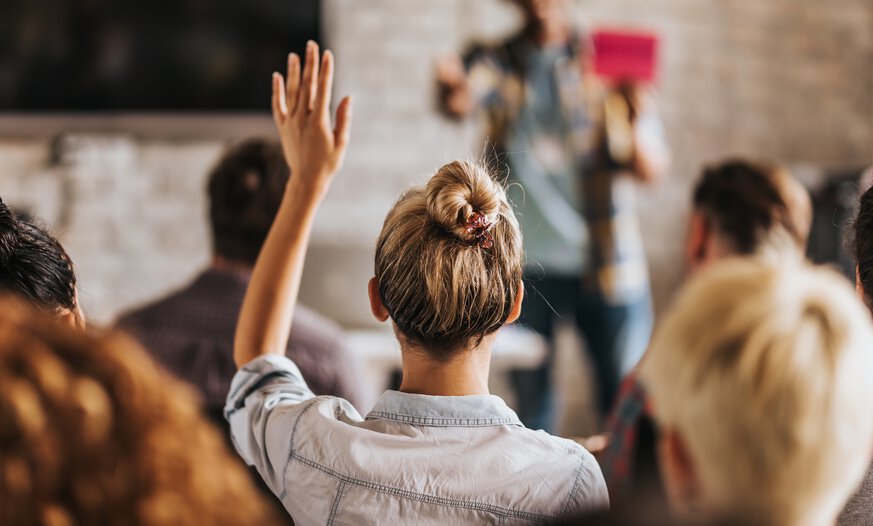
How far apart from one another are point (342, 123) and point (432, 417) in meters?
0.41

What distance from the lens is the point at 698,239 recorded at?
1.84 meters

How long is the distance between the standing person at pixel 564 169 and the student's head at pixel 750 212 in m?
0.96

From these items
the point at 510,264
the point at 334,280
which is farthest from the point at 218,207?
the point at 334,280

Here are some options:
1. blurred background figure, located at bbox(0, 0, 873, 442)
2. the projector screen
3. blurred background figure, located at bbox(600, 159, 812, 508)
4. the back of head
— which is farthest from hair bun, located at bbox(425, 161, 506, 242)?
the projector screen

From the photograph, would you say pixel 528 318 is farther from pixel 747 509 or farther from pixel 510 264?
pixel 747 509

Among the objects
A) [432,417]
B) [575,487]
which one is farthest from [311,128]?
[575,487]

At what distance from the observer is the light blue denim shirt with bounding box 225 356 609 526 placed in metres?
0.90

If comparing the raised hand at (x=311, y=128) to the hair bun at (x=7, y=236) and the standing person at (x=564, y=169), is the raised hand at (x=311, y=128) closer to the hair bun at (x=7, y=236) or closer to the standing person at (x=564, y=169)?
the hair bun at (x=7, y=236)

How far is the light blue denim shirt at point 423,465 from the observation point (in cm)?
90

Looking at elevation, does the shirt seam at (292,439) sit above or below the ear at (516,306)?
below

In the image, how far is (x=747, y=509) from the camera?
57cm

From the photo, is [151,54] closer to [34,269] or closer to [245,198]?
[245,198]

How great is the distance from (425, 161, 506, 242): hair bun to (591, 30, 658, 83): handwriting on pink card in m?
1.81

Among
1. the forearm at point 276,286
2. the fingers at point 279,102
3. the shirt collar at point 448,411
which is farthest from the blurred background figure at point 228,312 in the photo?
the shirt collar at point 448,411
